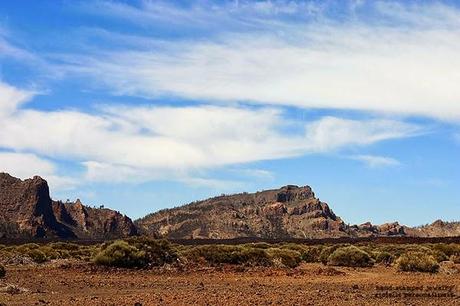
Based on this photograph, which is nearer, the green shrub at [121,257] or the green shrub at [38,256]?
the green shrub at [121,257]

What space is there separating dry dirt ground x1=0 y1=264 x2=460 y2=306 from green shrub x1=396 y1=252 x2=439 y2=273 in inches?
36.0

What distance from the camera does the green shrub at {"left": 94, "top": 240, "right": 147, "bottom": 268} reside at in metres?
33.4

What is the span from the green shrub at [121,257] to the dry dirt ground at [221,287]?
118 cm

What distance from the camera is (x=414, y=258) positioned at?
35375mm

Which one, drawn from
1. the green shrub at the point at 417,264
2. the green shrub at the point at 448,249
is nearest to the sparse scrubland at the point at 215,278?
the green shrub at the point at 417,264

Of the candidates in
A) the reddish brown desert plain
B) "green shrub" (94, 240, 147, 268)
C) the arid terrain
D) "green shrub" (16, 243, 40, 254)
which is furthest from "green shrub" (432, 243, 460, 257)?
"green shrub" (16, 243, 40, 254)

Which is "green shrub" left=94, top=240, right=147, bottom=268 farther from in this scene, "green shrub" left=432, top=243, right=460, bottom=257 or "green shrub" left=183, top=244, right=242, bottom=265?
"green shrub" left=432, top=243, right=460, bottom=257

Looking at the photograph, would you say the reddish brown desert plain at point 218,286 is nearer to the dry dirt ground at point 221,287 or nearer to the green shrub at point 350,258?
the dry dirt ground at point 221,287

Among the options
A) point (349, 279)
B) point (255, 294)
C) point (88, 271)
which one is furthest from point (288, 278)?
point (88, 271)

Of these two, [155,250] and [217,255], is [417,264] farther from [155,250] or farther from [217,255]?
[155,250]

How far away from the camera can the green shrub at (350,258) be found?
129ft

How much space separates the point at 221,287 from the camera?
24.5 metres

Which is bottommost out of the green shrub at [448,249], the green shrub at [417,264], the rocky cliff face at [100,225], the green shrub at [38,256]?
the green shrub at [38,256]

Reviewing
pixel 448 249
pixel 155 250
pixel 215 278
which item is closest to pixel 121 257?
pixel 155 250
